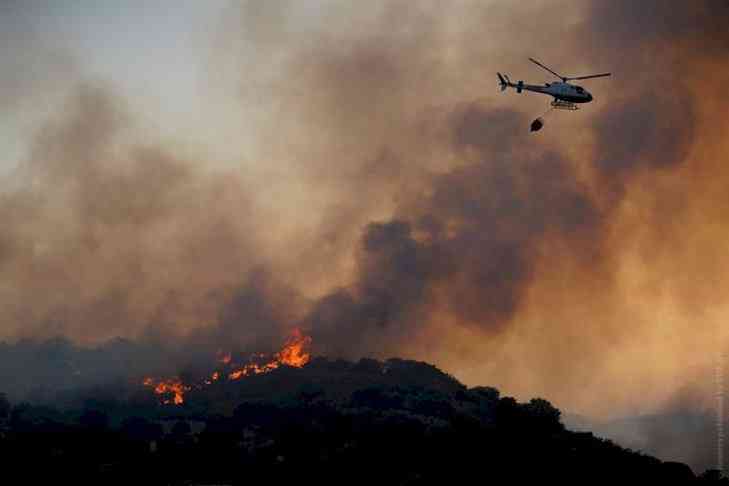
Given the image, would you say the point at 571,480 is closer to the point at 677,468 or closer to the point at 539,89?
the point at 677,468

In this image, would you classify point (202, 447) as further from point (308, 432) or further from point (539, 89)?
point (539, 89)

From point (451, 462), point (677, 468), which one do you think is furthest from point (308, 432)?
point (677, 468)

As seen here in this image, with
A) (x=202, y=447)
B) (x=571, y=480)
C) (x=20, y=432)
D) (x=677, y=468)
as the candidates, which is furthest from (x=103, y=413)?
(x=677, y=468)

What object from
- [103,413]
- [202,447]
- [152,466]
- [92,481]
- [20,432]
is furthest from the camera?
[103,413]

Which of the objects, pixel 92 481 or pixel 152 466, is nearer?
pixel 92 481

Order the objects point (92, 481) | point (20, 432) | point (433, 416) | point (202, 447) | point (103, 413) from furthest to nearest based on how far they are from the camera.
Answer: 1. point (103, 413)
2. point (433, 416)
3. point (20, 432)
4. point (202, 447)
5. point (92, 481)

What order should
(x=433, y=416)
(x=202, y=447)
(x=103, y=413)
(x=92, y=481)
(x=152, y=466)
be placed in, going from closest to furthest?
(x=92, y=481) < (x=152, y=466) < (x=202, y=447) < (x=433, y=416) < (x=103, y=413)

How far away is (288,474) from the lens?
435 feet

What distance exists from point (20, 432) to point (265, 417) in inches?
1804

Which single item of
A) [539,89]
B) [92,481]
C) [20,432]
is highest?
[539,89]

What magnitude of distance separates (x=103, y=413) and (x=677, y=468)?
11549 cm

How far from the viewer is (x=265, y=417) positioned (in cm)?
17738

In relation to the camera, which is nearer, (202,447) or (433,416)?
(202,447)

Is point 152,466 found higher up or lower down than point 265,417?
lower down
